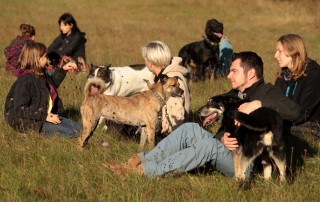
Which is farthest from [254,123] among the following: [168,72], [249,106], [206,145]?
[168,72]

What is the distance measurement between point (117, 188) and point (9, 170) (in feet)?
4.34

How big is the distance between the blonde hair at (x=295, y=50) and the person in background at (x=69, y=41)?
7.88 metres

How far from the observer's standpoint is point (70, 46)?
13.8 metres

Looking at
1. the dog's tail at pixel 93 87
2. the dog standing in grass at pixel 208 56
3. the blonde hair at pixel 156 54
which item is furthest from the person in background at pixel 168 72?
the dog standing in grass at pixel 208 56

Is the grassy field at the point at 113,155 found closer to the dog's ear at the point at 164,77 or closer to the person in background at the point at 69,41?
the dog's ear at the point at 164,77

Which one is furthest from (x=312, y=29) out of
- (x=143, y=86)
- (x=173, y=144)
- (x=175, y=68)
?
(x=173, y=144)

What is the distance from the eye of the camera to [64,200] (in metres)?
4.82

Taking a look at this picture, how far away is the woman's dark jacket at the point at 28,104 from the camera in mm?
7305

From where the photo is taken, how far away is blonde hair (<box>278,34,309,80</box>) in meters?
6.57

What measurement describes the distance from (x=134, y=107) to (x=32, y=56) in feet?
5.53

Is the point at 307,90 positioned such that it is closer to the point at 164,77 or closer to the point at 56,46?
the point at 164,77

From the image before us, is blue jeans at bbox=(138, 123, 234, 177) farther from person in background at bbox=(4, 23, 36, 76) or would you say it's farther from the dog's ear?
person in background at bbox=(4, 23, 36, 76)

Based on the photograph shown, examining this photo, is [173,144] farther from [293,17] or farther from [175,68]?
[293,17]

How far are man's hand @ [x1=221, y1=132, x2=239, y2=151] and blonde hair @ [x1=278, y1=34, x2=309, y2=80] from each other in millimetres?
1744
